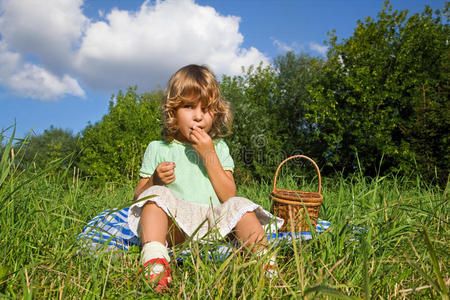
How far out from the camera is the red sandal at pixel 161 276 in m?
1.22

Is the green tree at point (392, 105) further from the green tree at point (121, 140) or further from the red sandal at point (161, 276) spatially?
the red sandal at point (161, 276)

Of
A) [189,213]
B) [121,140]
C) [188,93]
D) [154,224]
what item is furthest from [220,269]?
[121,140]

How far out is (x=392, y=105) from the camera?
7.29 meters

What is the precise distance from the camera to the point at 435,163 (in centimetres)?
566

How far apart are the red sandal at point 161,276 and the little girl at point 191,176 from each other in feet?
0.72

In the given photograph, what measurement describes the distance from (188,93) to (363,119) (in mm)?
5815

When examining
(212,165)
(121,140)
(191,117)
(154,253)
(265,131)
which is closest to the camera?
(154,253)

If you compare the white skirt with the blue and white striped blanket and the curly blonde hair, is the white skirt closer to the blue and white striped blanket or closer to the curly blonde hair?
the blue and white striped blanket

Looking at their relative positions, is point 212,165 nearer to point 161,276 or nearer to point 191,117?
point 191,117

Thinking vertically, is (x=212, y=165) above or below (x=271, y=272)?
above

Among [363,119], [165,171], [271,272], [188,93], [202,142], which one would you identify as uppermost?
[363,119]

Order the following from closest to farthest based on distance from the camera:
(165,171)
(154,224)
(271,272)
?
(271,272) → (154,224) → (165,171)

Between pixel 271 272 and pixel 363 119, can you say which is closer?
pixel 271 272

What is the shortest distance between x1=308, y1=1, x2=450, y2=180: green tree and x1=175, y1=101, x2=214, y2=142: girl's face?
4.82 m
